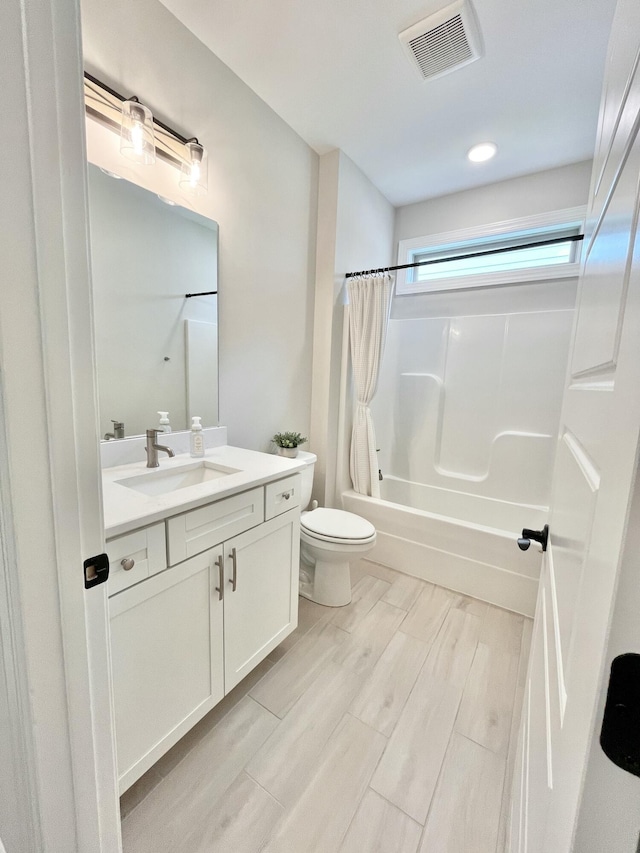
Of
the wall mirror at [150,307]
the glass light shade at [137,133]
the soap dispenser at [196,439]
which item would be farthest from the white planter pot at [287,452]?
the glass light shade at [137,133]

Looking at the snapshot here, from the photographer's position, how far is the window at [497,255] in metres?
2.24

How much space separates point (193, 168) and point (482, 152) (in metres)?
1.79

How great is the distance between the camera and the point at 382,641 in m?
1.65

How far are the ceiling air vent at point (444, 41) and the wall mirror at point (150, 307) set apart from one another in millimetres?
1148

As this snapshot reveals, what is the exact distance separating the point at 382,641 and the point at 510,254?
267 cm

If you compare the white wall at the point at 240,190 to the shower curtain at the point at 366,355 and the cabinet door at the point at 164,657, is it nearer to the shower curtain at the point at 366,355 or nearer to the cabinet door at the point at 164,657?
the shower curtain at the point at 366,355

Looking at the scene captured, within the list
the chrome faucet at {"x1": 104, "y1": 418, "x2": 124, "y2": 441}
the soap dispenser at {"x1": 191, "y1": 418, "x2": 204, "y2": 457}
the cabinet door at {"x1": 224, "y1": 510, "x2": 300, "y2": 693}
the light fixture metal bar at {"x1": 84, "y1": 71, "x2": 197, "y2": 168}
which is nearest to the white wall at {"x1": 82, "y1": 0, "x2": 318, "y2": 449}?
the light fixture metal bar at {"x1": 84, "y1": 71, "x2": 197, "y2": 168}

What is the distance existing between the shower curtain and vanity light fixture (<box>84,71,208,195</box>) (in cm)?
114

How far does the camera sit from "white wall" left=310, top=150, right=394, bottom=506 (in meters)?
2.19

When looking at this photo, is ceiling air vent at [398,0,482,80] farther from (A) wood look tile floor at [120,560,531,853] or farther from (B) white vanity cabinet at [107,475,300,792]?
(A) wood look tile floor at [120,560,531,853]

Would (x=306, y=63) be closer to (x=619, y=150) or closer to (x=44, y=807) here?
(x=619, y=150)

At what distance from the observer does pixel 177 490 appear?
1157 mm

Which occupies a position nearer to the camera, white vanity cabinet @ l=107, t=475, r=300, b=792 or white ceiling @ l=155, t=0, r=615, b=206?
white vanity cabinet @ l=107, t=475, r=300, b=792

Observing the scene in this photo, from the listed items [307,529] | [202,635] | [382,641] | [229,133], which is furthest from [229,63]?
[382,641]
